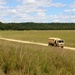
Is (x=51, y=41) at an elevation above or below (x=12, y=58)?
below

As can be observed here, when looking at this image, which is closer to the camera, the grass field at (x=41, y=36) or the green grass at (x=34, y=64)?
the green grass at (x=34, y=64)

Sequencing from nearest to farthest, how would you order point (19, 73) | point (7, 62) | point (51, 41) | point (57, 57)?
point (19, 73)
point (7, 62)
point (57, 57)
point (51, 41)

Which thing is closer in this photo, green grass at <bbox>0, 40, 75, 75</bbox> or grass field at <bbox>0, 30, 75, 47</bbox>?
green grass at <bbox>0, 40, 75, 75</bbox>

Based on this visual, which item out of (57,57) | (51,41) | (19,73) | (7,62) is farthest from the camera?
(51,41)

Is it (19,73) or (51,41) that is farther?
(51,41)

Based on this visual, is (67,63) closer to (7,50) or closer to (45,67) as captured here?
(45,67)

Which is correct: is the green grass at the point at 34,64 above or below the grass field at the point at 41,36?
above

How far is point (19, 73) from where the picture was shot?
7.38 meters

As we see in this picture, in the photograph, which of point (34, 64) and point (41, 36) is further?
point (41, 36)

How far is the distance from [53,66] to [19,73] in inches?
45.1

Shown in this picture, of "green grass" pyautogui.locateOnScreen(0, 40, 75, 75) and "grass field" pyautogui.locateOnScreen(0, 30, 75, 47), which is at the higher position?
"green grass" pyautogui.locateOnScreen(0, 40, 75, 75)

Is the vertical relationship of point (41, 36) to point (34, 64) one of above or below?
below

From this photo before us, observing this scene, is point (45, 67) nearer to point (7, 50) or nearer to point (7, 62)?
point (7, 62)

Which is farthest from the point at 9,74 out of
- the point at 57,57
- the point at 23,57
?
the point at 57,57
